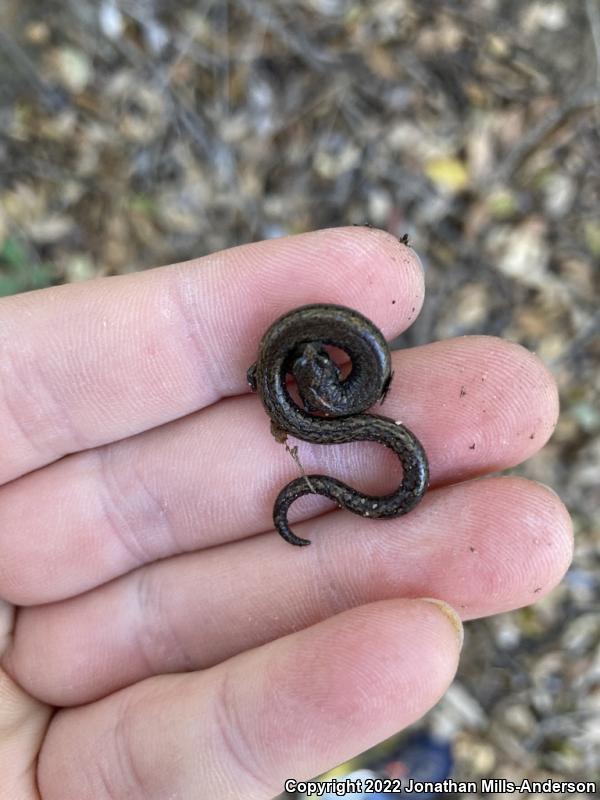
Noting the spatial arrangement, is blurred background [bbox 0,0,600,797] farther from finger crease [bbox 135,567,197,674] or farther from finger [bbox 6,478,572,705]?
finger crease [bbox 135,567,197,674]

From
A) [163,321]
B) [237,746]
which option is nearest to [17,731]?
[237,746]

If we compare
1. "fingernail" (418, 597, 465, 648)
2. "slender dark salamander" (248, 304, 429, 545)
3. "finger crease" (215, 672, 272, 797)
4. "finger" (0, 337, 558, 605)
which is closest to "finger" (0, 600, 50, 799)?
"finger" (0, 337, 558, 605)

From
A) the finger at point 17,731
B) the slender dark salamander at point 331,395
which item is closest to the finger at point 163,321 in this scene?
the slender dark salamander at point 331,395

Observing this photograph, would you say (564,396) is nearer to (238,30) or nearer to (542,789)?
(542,789)

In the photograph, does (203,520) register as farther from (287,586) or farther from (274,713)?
(274,713)

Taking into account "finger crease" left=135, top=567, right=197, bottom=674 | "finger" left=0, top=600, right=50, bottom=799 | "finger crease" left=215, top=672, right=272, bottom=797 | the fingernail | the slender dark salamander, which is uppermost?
the slender dark salamander

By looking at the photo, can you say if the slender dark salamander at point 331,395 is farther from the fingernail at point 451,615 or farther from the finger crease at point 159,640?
the finger crease at point 159,640

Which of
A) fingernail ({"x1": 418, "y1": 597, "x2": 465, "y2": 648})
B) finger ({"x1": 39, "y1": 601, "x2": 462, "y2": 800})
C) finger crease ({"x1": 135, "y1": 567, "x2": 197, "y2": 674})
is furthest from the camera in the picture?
finger crease ({"x1": 135, "y1": 567, "x2": 197, "y2": 674})
